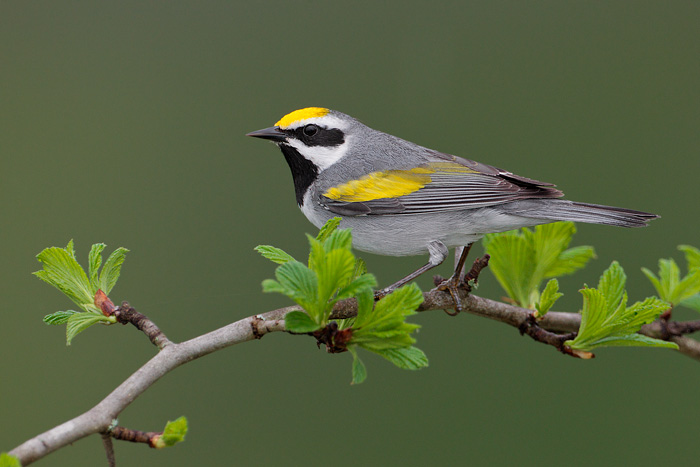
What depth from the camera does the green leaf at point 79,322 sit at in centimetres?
209

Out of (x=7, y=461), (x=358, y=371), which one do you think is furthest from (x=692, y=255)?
(x=7, y=461)

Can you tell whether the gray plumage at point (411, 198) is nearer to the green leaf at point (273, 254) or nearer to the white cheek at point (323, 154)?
the white cheek at point (323, 154)

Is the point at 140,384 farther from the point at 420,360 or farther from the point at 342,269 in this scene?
the point at 420,360

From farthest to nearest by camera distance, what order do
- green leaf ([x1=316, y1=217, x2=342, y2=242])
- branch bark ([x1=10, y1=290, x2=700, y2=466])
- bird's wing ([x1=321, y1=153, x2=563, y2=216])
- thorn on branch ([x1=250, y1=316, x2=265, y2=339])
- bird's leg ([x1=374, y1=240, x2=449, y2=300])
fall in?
bird's wing ([x1=321, y1=153, x2=563, y2=216])
bird's leg ([x1=374, y1=240, x2=449, y2=300])
green leaf ([x1=316, y1=217, x2=342, y2=242])
thorn on branch ([x1=250, y1=316, x2=265, y2=339])
branch bark ([x1=10, y1=290, x2=700, y2=466])

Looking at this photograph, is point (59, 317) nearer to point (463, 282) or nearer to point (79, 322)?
point (79, 322)

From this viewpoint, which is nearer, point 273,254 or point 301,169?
point 273,254

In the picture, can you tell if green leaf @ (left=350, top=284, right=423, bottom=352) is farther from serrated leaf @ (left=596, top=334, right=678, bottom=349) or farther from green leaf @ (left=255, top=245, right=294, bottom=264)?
serrated leaf @ (left=596, top=334, right=678, bottom=349)

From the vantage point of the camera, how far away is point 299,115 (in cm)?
351

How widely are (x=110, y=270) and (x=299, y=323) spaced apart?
87cm

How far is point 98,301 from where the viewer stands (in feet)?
7.46

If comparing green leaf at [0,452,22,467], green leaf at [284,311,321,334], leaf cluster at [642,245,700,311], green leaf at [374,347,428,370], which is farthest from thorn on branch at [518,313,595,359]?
green leaf at [0,452,22,467]

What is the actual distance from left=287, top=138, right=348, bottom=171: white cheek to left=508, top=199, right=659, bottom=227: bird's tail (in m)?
1.03

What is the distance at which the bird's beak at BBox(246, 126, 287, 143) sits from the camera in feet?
11.3

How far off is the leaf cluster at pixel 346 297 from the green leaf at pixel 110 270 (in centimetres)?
77
